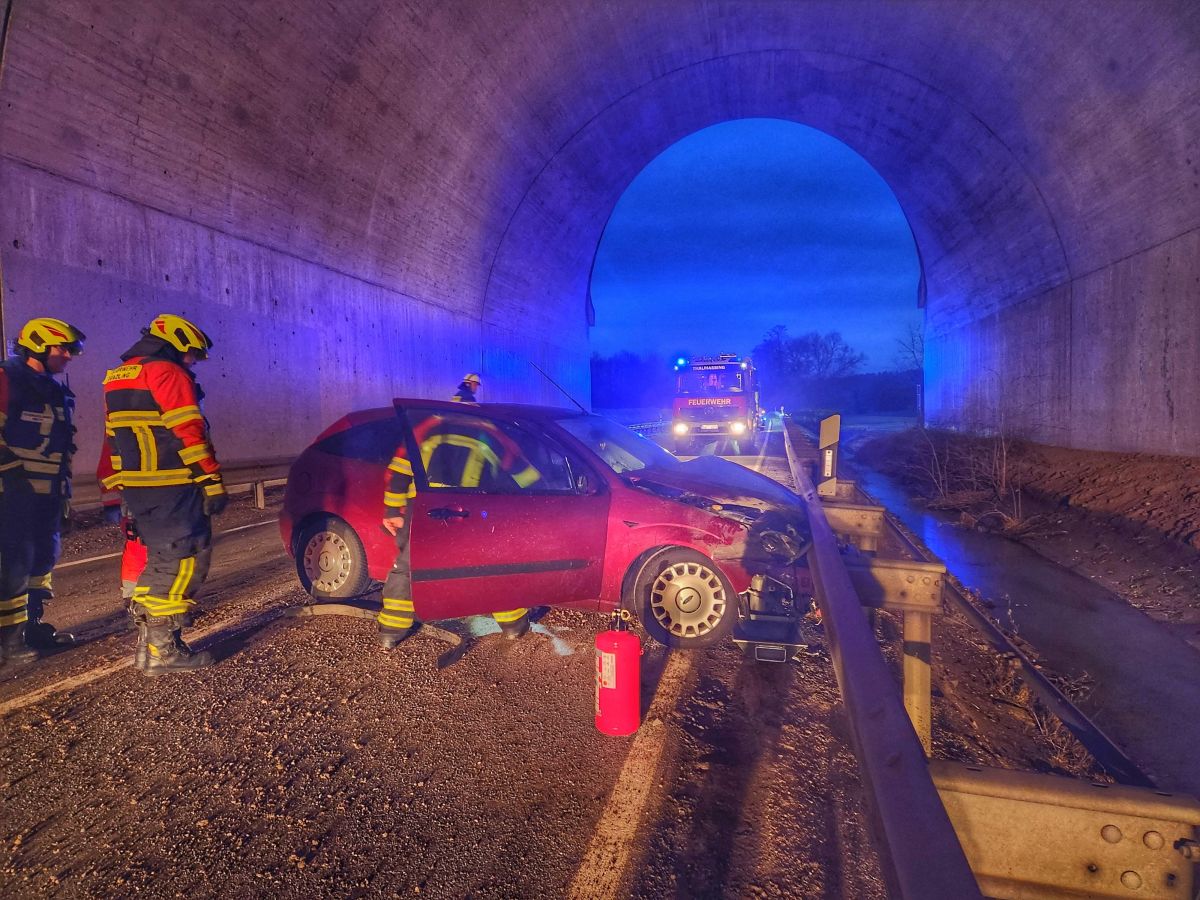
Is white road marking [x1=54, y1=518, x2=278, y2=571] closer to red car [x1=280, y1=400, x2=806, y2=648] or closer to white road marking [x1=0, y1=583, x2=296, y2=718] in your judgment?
white road marking [x1=0, y1=583, x2=296, y2=718]

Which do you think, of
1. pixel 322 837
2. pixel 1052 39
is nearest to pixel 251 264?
pixel 322 837

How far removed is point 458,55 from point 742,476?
12.2 meters

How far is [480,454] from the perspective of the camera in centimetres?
461

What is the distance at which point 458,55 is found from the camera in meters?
12.9

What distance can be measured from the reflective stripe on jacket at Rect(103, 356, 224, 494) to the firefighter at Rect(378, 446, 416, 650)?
109 cm

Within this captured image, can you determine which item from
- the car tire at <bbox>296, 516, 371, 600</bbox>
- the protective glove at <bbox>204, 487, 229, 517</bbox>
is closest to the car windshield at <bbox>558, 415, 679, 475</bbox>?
the car tire at <bbox>296, 516, 371, 600</bbox>

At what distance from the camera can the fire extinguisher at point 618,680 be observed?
3084mm

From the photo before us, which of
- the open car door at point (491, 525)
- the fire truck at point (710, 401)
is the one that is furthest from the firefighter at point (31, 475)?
the fire truck at point (710, 401)

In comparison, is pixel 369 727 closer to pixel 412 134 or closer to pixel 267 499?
pixel 267 499

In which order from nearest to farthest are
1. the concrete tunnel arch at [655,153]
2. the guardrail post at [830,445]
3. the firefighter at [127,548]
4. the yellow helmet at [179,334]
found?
the yellow helmet at [179,334] < the firefighter at [127,548] < the guardrail post at [830,445] < the concrete tunnel arch at [655,153]

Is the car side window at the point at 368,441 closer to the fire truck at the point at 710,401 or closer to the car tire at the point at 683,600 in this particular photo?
the car tire at the point at 683,600

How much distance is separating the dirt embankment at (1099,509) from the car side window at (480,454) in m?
5.90

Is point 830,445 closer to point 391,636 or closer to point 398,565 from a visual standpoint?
point 398,565

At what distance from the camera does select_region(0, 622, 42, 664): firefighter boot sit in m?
4.09
